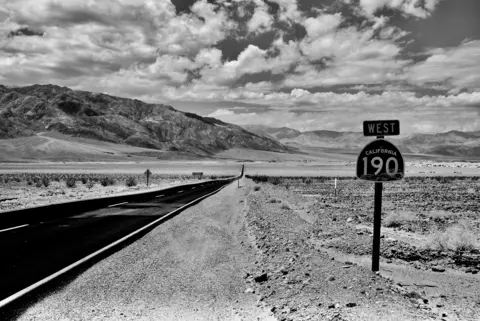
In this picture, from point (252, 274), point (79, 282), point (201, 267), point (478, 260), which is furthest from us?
point (478, 260)

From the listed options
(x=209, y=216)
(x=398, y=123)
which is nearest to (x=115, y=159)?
(x=209, y=216)

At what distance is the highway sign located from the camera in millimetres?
7652

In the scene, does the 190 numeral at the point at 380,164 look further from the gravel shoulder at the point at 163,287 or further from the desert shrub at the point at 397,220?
the desert shrub at the point at 397,220

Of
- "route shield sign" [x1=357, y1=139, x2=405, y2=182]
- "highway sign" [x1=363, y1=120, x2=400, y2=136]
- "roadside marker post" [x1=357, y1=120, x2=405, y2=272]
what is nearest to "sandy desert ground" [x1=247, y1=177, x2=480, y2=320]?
"roadside marker post" [x1=357, y1=120, x2=405, y2=272]

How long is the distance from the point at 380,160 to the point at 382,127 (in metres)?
0.61

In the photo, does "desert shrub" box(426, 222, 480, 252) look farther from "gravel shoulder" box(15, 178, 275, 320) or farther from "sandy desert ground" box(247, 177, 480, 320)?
"gravel shoulder" box(15, 178, 275, 320)

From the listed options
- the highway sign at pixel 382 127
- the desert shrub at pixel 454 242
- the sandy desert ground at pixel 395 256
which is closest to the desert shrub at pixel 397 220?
the sandy desert ground at pixel 395 256

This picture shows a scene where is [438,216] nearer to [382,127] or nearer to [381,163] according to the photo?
[381,163]

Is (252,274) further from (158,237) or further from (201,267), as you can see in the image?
(158,237)

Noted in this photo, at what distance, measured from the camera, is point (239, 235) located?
544 inches

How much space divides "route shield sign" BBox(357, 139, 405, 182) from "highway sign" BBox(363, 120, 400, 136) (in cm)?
17

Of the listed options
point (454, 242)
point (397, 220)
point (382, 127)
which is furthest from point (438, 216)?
point (382, 127)

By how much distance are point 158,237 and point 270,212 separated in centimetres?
700

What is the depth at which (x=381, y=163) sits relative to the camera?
7.77 metres
